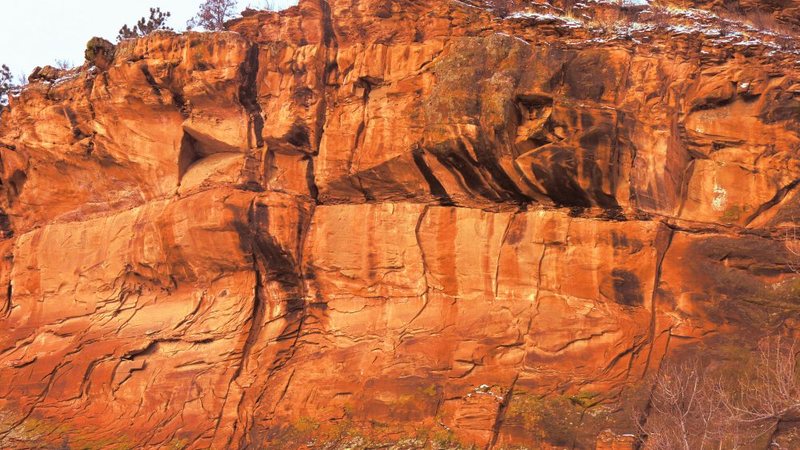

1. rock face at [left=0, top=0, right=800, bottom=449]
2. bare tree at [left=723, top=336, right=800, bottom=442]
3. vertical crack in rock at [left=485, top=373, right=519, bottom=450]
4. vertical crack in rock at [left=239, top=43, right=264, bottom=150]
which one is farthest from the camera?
vertical crack in rock at [left=239, top=43, right=264, bottom=150]

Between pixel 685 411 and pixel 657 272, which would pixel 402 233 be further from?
pixel 685 411

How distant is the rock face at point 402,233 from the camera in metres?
15.2

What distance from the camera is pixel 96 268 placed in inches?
766

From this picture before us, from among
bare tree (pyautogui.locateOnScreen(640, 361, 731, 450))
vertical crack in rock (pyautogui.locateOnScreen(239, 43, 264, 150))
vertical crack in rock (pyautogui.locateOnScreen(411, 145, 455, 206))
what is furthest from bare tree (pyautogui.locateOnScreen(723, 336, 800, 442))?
vertical crack in rock (pyautogui.locateOnScreen(239, 43, 264, 150))

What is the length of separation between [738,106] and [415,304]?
8.05 metres

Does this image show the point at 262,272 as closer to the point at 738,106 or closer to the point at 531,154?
the point at 531,154

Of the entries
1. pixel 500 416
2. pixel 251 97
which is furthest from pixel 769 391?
pixel 251 97

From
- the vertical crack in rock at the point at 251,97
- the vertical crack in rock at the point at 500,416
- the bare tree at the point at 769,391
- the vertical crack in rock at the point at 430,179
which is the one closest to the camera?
the bare tree at the point at 769,391

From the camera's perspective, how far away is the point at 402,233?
17.0m

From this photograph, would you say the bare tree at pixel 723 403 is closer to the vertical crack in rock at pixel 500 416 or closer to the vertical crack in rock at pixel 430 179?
the vertical crack in rock at pixel 500 416

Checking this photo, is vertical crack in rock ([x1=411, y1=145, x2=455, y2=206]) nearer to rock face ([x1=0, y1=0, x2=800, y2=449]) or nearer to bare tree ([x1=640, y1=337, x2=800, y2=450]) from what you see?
rock face ([x1=0, y1=0, x2=800, y2=449])

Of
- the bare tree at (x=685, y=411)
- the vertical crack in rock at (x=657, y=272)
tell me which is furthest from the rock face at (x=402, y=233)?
the bare tree at (x=685, y=411)

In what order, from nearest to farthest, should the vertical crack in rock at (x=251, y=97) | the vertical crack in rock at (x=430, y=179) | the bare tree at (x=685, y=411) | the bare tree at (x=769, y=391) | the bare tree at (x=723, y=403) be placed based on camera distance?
the bare tree at (x=769, y=391) → the bare tree at (x=723, y=403) → the bare tree at (x=685, y=411) → the vertical crack in rock at (x=430, y=179) → the vertical crack in rock at (x=251, y=97)

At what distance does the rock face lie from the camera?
1520 cm
